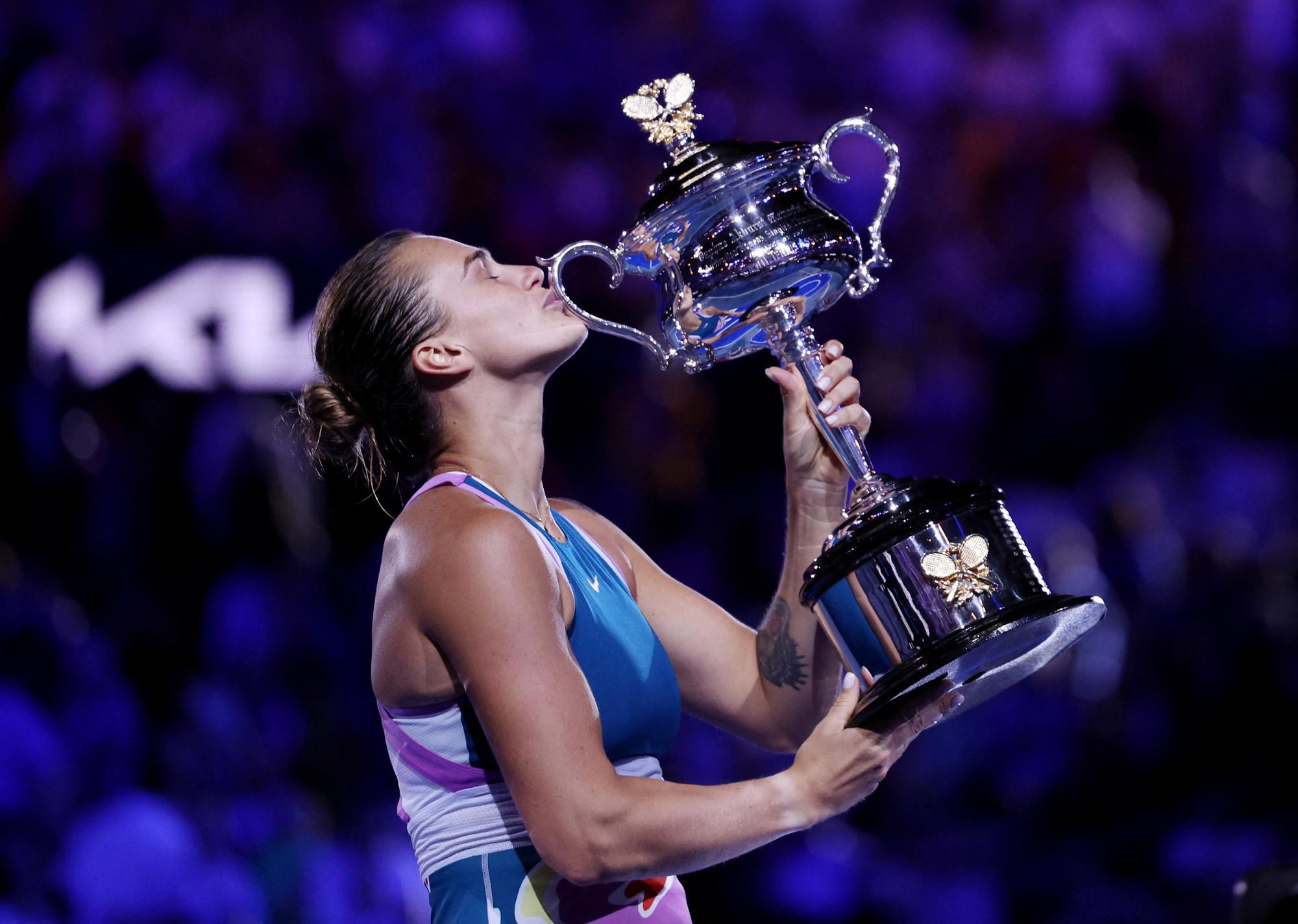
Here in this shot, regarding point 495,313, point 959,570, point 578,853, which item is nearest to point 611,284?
point 495,313

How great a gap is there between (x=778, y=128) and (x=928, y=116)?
430 millimetres

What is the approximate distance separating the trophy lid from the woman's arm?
1.28 feet

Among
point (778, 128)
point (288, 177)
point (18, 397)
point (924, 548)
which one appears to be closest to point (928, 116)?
point (778, 128)

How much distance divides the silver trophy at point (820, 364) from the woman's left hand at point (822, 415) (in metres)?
0.02

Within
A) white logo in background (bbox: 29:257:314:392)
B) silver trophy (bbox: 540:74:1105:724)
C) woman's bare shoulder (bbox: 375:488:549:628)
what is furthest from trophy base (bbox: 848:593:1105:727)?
white logo in background (bbox: 29:257:314:392)

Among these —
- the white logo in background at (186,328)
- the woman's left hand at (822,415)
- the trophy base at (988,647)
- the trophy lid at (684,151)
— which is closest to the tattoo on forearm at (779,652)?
the woman's left hand at (822,415)

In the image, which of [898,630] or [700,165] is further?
[700,165]

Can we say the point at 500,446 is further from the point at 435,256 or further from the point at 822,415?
the point at 822,415

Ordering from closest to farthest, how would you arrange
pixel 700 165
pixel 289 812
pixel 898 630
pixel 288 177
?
pixel 898 630 → pixel 700 165 → pixel 289 812 → pixel 288 177

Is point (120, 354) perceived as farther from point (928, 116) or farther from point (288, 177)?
point (928, 116)

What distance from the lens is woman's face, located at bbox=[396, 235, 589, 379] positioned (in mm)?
1403

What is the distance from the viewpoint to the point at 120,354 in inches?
131

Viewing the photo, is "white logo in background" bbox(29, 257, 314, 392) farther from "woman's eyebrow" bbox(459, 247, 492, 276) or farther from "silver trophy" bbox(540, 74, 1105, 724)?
"silver trophy" bbox(540, 74, 1105, 724)

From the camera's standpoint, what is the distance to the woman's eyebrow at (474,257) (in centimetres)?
144
